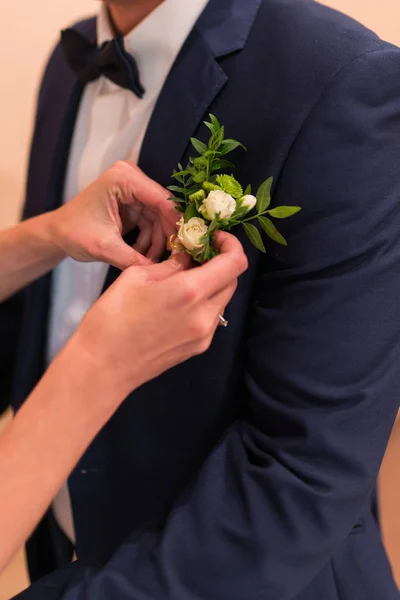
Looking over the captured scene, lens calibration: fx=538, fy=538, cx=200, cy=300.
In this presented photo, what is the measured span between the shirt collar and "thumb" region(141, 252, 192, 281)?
280 mm

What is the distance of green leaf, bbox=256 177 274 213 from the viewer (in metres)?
0.53

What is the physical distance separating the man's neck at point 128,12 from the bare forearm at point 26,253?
287mm

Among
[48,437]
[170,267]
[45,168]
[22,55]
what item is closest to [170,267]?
[170,267]

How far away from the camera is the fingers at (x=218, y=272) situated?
0.48m

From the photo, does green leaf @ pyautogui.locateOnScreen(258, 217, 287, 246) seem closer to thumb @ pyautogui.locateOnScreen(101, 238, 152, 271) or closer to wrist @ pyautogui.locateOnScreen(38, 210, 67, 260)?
thumb @ pyautogui.locateOnScreen(101, 238, 152, 271)

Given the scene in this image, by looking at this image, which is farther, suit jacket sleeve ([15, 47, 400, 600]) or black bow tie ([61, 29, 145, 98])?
black bow tie ([61, 29, 145, 98])

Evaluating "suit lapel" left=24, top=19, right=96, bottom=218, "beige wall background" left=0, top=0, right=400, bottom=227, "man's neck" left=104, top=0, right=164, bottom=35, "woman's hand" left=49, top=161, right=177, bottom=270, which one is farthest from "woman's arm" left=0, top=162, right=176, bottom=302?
"beige wall background" left=0, top=0, right=400, bottom=227

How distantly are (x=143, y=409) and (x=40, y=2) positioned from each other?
1119mm

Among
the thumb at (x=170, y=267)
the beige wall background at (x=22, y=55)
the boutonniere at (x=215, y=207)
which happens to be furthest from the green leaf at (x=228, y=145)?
the beige wall background at (x=22, y=55)

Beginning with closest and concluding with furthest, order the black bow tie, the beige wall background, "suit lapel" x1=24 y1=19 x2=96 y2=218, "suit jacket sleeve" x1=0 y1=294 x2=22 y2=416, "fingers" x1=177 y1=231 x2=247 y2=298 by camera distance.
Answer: "fingers" x1=177 y1=231 x2=247 y2=298 < the black bow tie < "suit lapel" x1=24 y1=19 x2=96 y2=218 < "suit jacket sleeve" x1=0 y1=294 x2=22 y2=416 < the beige wall background

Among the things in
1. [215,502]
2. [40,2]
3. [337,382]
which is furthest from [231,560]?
[40,2]

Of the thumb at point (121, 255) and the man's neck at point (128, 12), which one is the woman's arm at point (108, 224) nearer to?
the thumb at point (121, 255)

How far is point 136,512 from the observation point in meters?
0.83

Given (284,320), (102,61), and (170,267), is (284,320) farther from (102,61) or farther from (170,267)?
(102,61)
